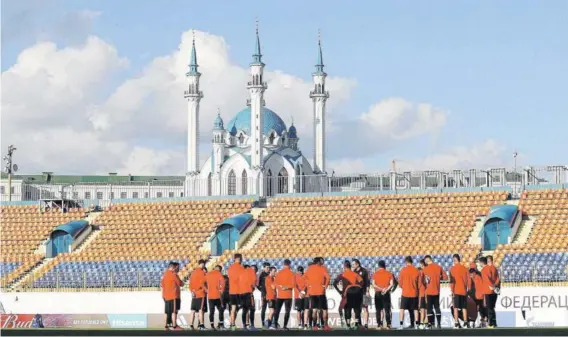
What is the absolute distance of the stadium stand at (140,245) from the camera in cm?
4241

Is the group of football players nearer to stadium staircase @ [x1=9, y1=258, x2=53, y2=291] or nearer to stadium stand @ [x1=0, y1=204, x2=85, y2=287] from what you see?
stadium staircase @ [x1=9, y1=258, x2=53, y2=291]

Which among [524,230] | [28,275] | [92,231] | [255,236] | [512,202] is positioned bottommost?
[28,275]

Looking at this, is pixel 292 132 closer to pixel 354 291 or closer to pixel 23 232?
pixel 23 232

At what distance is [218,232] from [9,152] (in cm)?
2020

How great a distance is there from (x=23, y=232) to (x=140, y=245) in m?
7.24

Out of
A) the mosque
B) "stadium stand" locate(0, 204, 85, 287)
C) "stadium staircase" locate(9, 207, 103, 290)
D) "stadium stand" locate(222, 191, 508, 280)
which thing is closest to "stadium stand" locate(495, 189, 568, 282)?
"stadium stand" locate(222, 191, 508, 280)

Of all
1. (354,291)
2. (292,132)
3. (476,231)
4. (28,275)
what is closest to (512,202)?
(476,231)

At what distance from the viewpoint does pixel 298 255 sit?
42.4 meters

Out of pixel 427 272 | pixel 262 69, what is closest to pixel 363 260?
pixel 427 272

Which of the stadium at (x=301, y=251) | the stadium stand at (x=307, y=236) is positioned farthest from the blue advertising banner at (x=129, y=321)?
the stadium stand at (x=307, y=236)

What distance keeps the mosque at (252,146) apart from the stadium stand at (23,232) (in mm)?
30856

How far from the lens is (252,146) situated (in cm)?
9244

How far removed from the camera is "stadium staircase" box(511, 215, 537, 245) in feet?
132

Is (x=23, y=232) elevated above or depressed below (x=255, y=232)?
above
